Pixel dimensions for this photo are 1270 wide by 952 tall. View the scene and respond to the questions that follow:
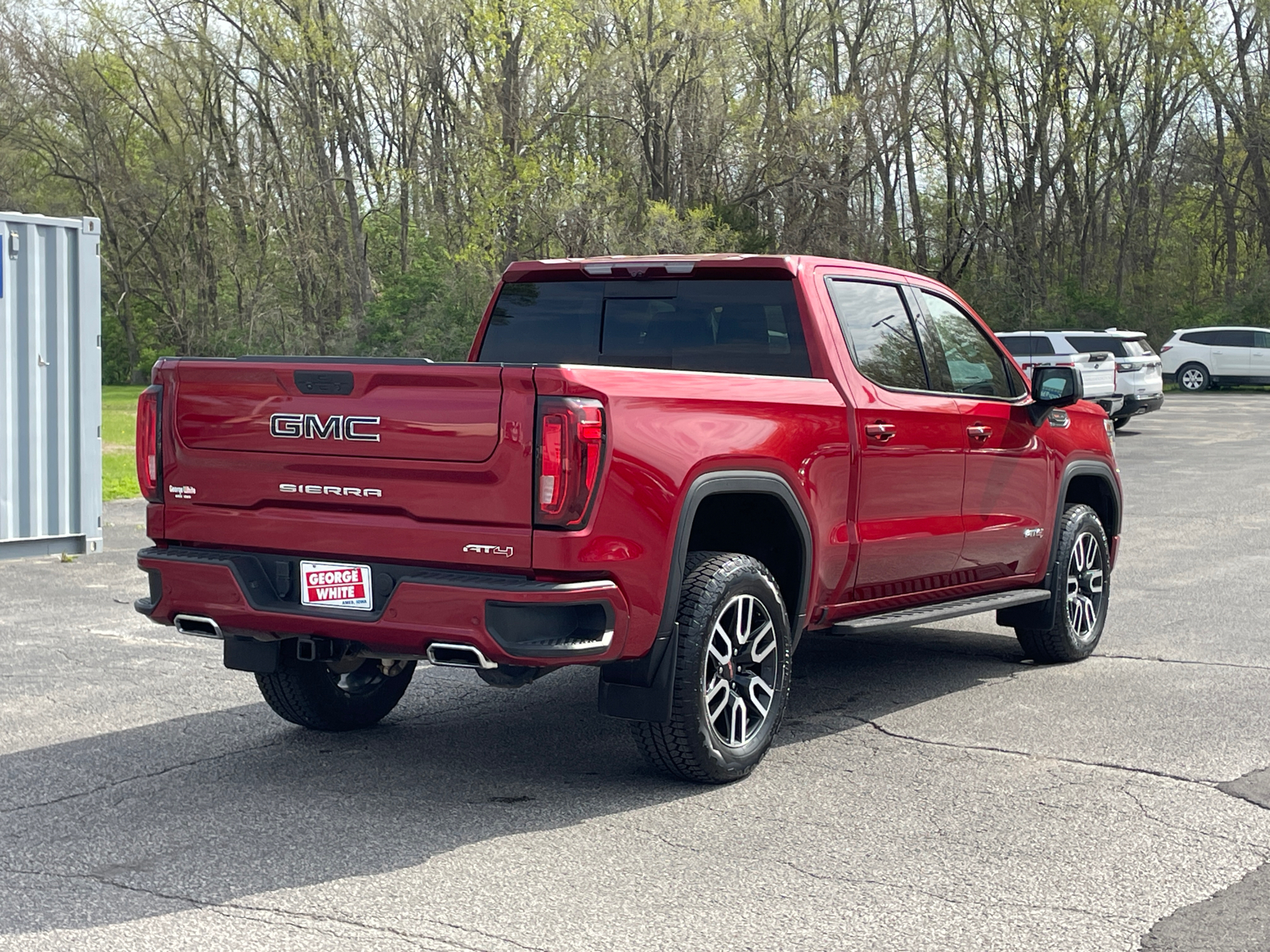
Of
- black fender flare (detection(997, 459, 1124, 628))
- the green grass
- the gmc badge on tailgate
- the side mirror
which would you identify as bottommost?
the green grass

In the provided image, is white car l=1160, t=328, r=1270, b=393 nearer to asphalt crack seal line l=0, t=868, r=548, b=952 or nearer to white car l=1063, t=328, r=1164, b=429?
white car l=1063, t=328, r=1164, b=429

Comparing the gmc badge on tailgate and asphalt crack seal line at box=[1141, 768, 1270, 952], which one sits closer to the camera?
asphalt crack seal line at box=[1141, 768, 1270, 952]

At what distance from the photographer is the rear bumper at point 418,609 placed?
4832mm

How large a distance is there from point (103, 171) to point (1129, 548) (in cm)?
4219

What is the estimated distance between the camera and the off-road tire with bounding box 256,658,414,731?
20.2 feet

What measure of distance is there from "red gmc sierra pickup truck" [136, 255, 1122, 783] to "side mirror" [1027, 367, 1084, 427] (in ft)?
1.08

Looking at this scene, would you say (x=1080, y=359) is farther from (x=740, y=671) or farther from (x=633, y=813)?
(x=633, y=813)

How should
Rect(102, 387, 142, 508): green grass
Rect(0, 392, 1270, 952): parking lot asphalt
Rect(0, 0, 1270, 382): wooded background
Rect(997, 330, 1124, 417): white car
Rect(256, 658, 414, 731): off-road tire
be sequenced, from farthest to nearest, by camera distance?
1. Rect(0, 0, 1270, 382): wooded background
2. Rect(997, 330, 1124, 417): white car
3. Rect(102, 387, 142, 508): green grass
4. Rect(256, 658, 414, 731): off-road tire
5. Rect(0, 392, 1270, 952): parking lot asphalt

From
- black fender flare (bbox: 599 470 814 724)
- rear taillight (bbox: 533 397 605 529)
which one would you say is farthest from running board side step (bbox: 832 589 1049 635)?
rear taillight (bbox: 533 397 605 529)

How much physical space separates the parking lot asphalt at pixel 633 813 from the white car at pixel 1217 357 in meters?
34.0

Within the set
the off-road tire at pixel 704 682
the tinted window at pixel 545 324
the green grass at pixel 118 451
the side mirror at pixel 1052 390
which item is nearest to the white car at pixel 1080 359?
the green grass at pixel 118 451

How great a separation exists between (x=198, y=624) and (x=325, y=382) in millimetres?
1074

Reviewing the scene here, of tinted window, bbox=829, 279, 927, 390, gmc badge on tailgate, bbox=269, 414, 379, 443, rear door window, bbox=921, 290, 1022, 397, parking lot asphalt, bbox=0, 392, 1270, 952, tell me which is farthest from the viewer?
rear door window, bbox=921, 290, 1022, 397

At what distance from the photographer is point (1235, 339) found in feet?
131
